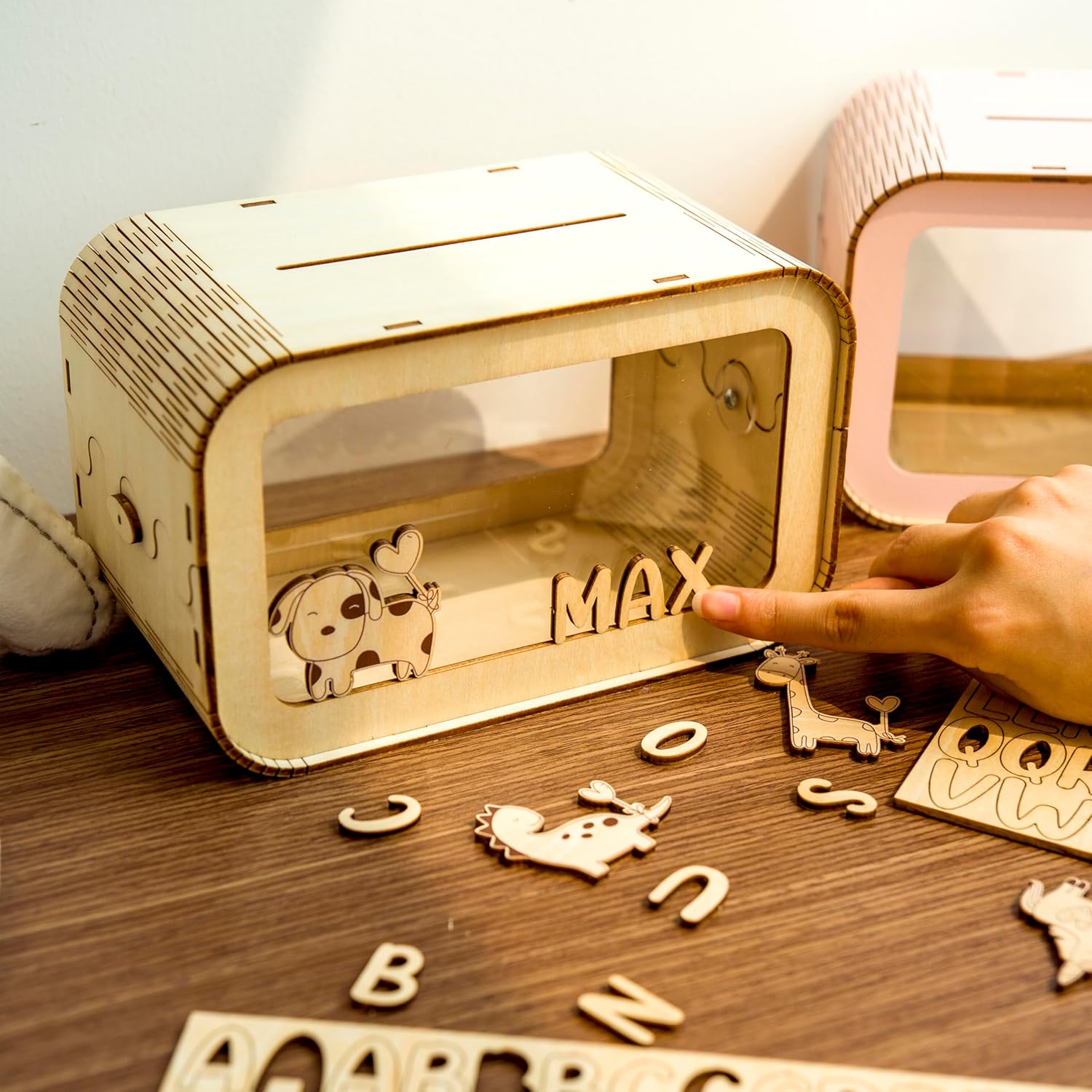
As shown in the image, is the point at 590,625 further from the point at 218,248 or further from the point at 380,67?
the point at 380,67

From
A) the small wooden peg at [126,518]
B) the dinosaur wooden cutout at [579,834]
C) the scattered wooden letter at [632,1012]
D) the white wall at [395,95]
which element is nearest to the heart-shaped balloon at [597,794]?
the dinosaur wooden cutout at [579,834]

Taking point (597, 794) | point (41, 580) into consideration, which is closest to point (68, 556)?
point (41, 580)

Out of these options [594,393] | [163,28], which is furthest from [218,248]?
[594,393]

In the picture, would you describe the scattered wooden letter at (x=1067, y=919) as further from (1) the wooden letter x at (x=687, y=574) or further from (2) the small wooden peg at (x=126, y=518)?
(2) the small wooden peg at (x=126, y=518)

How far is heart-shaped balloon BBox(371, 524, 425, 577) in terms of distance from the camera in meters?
0.57

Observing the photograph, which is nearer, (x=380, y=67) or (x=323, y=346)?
(x=323, y=346)

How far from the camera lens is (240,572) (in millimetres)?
532

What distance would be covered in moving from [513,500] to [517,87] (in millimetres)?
259

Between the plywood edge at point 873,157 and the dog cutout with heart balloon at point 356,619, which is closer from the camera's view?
the dog cutout with heart balloon at point 356,619

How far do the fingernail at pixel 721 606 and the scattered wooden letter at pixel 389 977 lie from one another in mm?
220

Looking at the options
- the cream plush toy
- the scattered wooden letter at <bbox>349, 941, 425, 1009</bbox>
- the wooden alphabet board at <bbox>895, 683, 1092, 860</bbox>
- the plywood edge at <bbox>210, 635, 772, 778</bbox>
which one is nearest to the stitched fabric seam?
the cream plush toy

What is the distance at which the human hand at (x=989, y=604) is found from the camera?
569 mm

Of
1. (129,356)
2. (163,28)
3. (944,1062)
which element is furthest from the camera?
(163,28)

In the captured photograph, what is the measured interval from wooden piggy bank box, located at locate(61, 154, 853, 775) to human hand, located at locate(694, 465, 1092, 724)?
4cm
